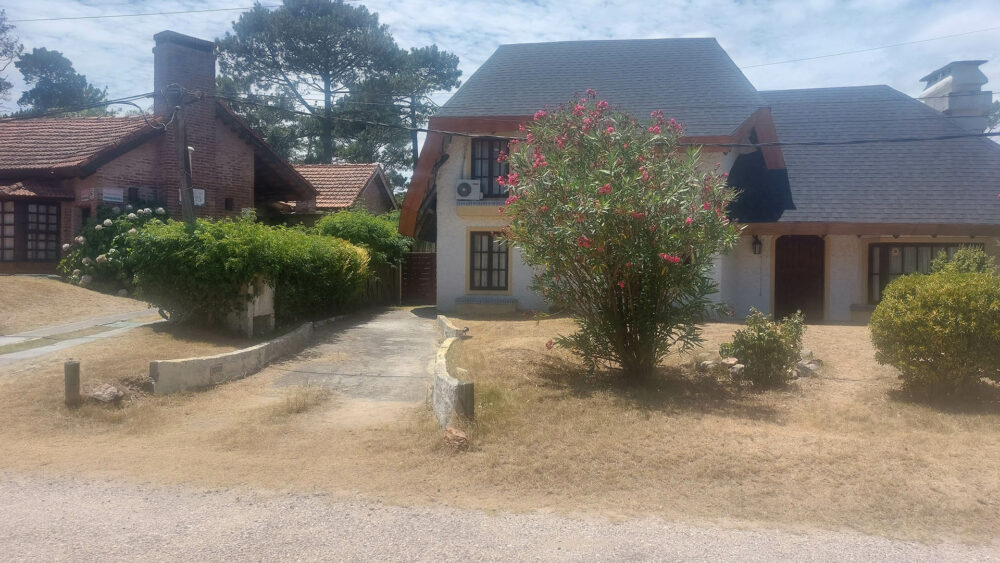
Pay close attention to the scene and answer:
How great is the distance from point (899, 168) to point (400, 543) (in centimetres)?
1555

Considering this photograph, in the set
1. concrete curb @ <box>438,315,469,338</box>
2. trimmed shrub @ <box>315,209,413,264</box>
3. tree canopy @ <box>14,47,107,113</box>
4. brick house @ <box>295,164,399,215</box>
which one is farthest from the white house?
tree canopy @ <box>14,47,107,113</box>

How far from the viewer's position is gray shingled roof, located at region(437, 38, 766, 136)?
1641 centimetres

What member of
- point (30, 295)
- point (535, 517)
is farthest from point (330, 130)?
point (535, 517)

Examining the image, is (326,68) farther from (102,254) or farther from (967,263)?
(967,263)

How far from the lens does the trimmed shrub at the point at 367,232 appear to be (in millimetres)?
18594

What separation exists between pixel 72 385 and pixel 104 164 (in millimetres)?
12034

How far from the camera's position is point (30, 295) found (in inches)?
584

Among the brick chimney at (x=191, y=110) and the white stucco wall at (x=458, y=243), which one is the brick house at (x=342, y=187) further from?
the white stucco wall at (x=458, y=243)

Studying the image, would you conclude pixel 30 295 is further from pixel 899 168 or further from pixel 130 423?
pixel 899 168

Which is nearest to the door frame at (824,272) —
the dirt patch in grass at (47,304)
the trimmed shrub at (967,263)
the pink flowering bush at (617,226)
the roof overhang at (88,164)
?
the trimmed shrub at (967,263)

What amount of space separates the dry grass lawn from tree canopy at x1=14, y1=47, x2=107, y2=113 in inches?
1900

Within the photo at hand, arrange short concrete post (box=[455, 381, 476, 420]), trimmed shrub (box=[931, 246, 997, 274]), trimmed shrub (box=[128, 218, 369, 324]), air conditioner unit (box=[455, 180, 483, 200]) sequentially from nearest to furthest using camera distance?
short concrete post (box=[455, 381, 476, 420])
trimmed shrub (box=[931, 246, 997, 274])
trimmed shrub (box=[128, 218, 369, 324])
air conditioner unit (box=[455, 180, 483, 200])

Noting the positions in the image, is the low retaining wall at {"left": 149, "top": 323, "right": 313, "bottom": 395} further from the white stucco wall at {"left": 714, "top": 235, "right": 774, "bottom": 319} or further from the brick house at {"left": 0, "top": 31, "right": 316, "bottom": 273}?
the white stucco wall at {"left": 714, "top": 235, "right": 774, "bottom": 319}

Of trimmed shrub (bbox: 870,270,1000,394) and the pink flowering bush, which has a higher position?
the pink flowering bush
